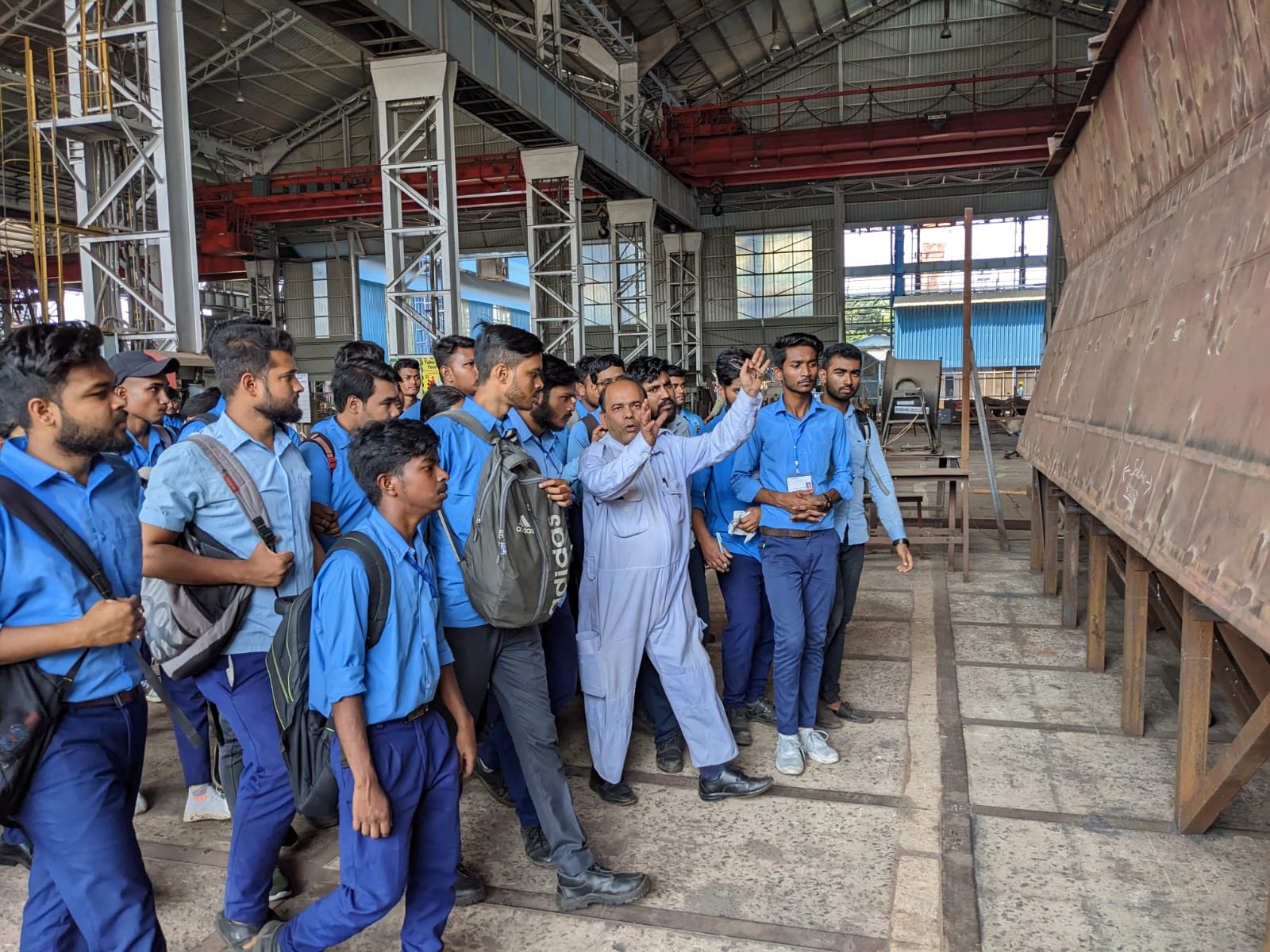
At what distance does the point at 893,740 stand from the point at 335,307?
2432 centimetres

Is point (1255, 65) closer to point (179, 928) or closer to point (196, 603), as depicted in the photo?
point (196, 603)

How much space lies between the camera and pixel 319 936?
2.24 meters

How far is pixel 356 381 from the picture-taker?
12.3ft

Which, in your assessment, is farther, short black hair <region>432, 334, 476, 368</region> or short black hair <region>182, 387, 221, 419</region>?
short black hair <region>182, 387, 221, 419</region>

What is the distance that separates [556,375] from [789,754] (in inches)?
75.9

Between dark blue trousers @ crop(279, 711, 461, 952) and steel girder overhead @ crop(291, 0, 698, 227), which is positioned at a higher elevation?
steel girder overhead @ crop(291, 0, 698, 227)

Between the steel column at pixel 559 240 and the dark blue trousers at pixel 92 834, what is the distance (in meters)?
12.7

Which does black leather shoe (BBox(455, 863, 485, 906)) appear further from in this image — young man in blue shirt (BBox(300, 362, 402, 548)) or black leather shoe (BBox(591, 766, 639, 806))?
young man in blue shirt (BBox(300, 362, 402, 548))

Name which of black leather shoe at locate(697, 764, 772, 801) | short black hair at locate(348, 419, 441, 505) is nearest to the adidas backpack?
short black hair at locate(348, 419, 441, 505)

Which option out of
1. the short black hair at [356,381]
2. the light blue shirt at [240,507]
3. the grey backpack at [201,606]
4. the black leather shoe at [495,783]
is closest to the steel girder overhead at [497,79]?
the short black hair at [356,381]

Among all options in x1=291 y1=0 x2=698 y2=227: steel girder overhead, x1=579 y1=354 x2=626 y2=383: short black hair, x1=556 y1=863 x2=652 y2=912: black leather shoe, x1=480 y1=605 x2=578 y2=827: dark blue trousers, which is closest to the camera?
x1=556 y1=863 x2=652 y2=912: black leather shoe

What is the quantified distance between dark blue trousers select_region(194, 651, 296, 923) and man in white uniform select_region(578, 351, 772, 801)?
3.98 feet

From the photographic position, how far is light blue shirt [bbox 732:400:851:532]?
4.00 metres

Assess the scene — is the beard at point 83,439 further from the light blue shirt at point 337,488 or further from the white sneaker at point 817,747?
the white sneaker at point 817,747
